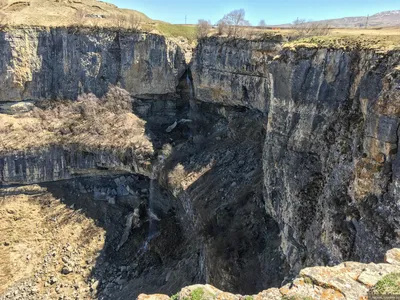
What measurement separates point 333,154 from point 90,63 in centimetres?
2688

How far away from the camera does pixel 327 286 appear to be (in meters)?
6.92

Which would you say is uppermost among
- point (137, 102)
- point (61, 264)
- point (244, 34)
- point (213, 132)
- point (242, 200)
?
point (244, 34)

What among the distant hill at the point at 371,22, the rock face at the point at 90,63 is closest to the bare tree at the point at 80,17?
the rock face at the point at 90,63

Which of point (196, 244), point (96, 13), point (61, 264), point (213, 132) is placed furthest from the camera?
point (96, 13)

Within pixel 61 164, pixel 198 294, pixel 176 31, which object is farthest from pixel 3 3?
pixel 198 294

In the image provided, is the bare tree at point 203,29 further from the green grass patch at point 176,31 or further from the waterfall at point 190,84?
the waterfall at point 190,84

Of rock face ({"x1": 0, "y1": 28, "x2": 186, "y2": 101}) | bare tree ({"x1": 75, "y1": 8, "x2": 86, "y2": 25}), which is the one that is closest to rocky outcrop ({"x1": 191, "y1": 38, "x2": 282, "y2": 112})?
rock face ({"x1": 0, "y1": 28, "x2": 186, "y2": 101})

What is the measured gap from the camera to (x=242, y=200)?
20922 mm

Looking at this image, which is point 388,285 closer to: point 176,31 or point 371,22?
point 176,31

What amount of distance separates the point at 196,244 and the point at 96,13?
30064 millimetres

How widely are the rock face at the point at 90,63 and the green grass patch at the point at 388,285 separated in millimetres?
29212

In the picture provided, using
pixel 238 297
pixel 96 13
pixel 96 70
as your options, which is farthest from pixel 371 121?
pixel 96 13

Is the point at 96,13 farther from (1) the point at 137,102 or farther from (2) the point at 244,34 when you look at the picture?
(2) the point at 244,34

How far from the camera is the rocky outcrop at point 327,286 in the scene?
6727mm
